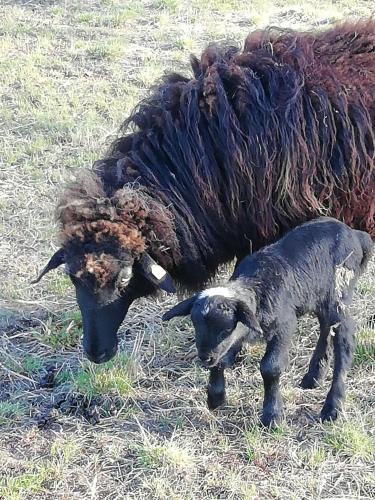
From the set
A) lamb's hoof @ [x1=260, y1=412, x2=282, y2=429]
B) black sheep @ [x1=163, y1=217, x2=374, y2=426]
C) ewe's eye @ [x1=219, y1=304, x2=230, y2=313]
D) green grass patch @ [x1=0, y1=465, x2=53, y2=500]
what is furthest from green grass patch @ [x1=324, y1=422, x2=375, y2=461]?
green grass patch @ [x1=0, y1=465, x2=53, y2=500]

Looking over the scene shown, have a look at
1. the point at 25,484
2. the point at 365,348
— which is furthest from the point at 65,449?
the point at 365,348

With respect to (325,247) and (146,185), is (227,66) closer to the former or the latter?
(146,185)

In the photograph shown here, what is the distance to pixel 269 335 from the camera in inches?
139

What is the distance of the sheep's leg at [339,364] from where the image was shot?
12.2 ft

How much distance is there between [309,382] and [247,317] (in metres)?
0.91

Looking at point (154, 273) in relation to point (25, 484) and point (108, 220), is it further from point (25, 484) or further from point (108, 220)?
point (25, 484)

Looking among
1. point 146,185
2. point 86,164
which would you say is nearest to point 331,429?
point 146,185

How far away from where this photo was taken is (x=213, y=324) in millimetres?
3213

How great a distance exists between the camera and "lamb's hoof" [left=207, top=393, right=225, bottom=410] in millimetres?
3729

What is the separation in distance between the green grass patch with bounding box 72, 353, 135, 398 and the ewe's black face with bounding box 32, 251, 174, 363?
0.67 feet

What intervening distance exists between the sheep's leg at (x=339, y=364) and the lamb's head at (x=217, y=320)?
61cm

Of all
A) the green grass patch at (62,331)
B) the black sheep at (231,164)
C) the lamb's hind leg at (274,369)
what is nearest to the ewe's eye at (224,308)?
the lamb's hind leg at (274,369)

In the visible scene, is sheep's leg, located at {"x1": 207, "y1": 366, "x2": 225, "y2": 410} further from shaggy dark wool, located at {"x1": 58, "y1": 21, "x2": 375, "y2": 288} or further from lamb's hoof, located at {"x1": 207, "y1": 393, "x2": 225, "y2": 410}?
shaggy dark wool, located at {"x1": 58, "y1": 21, "x2": 375, "y2": 288}

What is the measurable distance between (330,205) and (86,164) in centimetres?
290
